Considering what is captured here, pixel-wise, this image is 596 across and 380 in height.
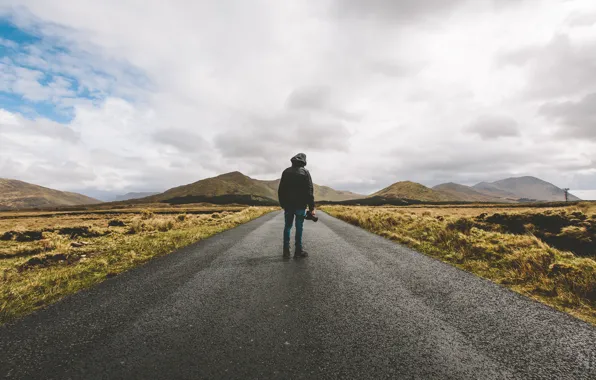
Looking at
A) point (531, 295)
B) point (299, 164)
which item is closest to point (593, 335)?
point (531, 295)

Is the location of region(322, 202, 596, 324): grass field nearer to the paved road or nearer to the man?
the paved road

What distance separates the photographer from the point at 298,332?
3.60 meters

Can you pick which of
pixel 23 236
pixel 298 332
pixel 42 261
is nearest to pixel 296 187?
pixel 298 332

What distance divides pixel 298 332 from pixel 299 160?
228 inches

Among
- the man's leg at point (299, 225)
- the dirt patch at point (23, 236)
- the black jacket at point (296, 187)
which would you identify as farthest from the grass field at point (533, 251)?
the dirt patch at point (23, 236)

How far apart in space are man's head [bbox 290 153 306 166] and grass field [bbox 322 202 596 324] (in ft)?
17.3

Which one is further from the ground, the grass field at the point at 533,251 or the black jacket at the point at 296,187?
the black jacket at the point at 296,187

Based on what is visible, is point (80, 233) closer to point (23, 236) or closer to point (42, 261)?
point (23, 236)

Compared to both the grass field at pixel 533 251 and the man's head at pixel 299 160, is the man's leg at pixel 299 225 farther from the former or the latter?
the grass field at pixel 533 251

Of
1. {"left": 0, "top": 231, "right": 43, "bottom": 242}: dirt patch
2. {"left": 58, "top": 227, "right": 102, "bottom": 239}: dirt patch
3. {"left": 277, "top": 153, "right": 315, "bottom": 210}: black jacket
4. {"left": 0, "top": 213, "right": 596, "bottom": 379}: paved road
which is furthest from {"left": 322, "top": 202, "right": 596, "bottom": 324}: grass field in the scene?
{"left": 0, "top": 231, "right": 43, "bottom": 242}: dirt patch

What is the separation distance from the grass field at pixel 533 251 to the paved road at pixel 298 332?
35.7 inches

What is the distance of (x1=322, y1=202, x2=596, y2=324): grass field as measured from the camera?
17.7 ft

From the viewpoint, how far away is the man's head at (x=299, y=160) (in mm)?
8664

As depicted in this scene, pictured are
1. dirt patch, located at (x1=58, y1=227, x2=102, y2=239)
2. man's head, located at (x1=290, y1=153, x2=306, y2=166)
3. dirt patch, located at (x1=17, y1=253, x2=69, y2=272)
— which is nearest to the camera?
man's head, located at (x1=290, y1=153, x2=306, y2=166)
